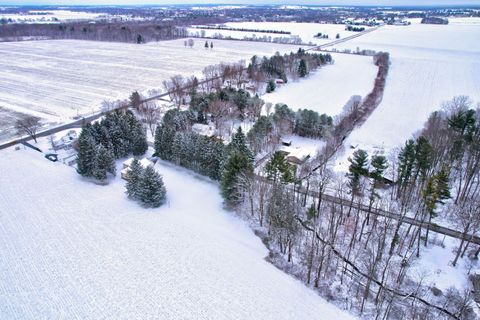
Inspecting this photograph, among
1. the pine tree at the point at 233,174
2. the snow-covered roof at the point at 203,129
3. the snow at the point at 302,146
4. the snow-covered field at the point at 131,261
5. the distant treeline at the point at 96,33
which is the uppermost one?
the distant treeline at the point at 96,33

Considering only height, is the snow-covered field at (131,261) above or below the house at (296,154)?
below

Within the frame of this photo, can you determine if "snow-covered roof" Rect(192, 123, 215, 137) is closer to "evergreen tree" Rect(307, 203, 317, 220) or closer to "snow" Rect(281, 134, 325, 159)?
"snow" Rect(281, 134, 325, 159)

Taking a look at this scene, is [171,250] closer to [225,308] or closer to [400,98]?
[225,308]

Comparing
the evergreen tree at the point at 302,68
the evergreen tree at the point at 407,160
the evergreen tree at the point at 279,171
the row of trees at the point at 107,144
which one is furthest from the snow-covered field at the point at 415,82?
the row of trees at the point at 107,144

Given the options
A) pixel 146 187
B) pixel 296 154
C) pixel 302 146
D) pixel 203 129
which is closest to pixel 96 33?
pixel 203 129

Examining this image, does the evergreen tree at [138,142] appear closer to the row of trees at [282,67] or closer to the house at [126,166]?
the house at [126,166]

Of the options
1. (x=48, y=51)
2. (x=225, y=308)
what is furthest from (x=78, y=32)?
(x=225, y=308)

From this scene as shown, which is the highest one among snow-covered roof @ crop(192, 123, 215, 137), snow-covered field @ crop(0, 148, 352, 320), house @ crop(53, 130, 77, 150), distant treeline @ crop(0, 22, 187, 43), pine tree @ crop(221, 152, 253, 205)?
distant treeline @ crop(0, 22, 187, 43)

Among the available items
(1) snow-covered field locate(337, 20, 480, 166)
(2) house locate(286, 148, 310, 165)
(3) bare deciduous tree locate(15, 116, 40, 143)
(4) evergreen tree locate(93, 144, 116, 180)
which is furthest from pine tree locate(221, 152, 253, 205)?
(3) bare deciduous tree locate(15, 116, 40, 143)
